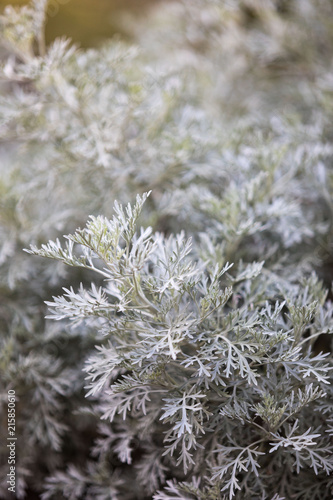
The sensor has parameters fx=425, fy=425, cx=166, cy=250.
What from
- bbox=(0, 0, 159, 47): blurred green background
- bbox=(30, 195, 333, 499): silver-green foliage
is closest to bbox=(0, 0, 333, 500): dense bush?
bbox=(30, 195, 333, 499): silver-green foliage

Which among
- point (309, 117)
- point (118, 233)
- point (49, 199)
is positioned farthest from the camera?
point (309, 117)

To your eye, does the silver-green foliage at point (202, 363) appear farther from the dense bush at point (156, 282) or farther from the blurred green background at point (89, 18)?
the blurred green background at point (89, 18)

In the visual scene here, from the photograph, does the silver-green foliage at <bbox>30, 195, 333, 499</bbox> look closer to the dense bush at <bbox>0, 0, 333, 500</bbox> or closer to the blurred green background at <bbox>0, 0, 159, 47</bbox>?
the dense bush at <bbox>0, 0, 333, 500</bbox>

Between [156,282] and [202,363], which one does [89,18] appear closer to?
[156,282]

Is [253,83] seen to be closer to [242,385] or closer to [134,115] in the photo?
[134,115]

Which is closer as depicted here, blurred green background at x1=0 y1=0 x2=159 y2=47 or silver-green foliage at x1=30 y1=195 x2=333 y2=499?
silver-green foliage at x1=30 y1=195 x2=333 y2=499

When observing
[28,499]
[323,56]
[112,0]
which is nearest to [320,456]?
[28,499]

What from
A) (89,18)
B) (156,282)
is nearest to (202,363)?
(156,282)
